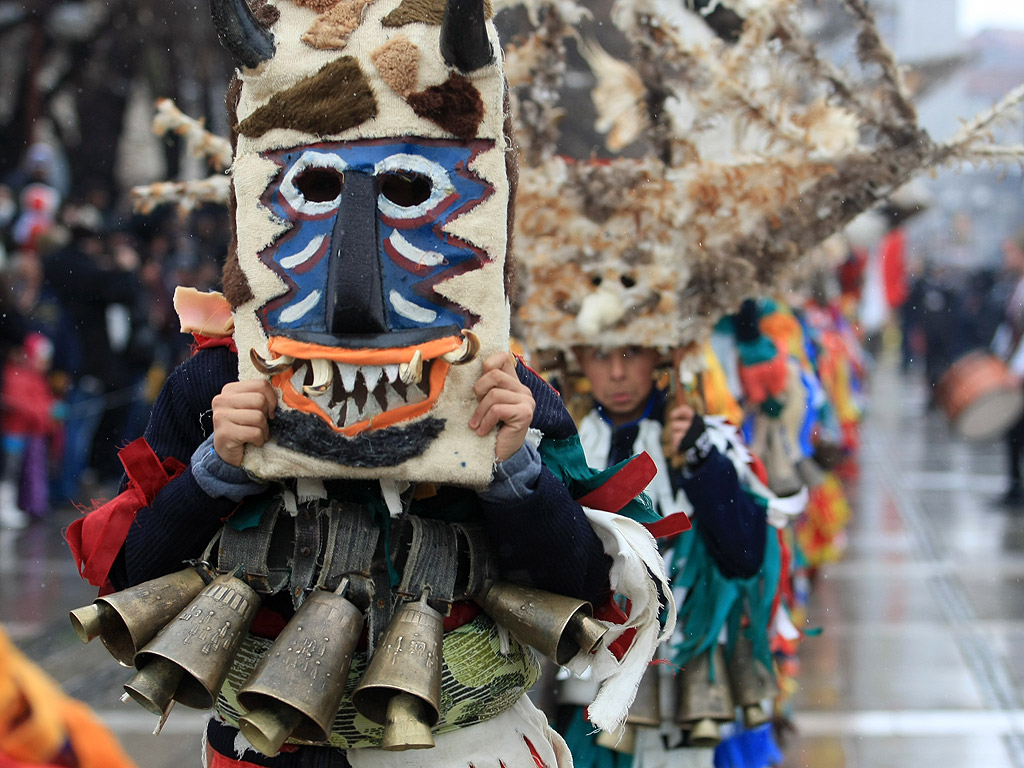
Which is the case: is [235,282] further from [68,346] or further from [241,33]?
[68,346]

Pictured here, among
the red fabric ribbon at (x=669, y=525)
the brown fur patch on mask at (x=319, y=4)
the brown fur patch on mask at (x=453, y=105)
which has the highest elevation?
the brown fur patch on mask at (x=319, y=4)

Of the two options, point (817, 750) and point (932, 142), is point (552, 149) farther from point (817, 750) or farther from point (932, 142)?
point (817, 750)

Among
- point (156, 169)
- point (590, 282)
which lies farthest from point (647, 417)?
point (156, 169)

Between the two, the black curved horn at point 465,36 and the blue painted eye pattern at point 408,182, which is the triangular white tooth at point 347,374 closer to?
the blue painted eye pattern at point 408,182

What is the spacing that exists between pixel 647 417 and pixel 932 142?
42.8 inches

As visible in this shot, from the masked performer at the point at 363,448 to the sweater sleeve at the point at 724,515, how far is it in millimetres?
1251

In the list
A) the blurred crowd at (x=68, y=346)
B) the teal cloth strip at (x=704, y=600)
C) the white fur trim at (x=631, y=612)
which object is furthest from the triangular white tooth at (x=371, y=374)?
the blurred crowd at (x=68, y=346)

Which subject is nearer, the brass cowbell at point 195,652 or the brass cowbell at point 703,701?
the brass cowbell at point 195,652

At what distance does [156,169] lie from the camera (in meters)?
17.1

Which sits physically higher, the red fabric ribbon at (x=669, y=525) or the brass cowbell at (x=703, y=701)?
the red fabric ribbon at (x=669, y=525)

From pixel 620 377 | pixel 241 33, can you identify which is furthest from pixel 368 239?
pixel 620 377

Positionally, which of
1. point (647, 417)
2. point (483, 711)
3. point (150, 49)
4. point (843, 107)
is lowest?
point (483, 711)

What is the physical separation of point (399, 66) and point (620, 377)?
1711mm

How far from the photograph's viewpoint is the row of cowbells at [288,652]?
1.81 metres
